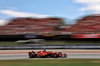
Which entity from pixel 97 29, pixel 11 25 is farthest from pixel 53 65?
pixel 11 25

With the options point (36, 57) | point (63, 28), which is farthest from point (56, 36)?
point (36, 57)

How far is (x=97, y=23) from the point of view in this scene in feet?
171

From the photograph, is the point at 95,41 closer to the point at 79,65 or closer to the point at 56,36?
the point at 56,36

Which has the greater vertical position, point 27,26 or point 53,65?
point 27,26

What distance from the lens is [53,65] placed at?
11.3m

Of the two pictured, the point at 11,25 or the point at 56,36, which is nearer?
the point at 56,36

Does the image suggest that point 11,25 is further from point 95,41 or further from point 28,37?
point 95,41

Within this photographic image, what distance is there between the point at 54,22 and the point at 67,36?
18.4 meters

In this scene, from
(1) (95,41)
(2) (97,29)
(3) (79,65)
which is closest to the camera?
(3) (79,65)

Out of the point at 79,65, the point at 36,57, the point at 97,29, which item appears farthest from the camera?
the point at 97,29

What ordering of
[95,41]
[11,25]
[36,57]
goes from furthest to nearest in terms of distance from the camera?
[11,25]
[95,41]
[36,57]

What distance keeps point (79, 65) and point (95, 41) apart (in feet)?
82.8

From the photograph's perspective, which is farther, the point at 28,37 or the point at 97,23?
the point at 97,23

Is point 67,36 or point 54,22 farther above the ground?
point 54,22
